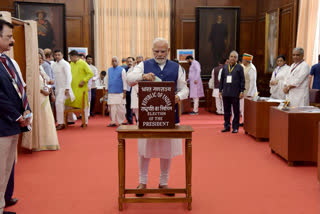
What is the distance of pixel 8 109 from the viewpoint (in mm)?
2660

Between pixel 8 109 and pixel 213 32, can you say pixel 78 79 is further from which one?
pixel 213 32

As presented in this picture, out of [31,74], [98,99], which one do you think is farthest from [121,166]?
[98,99]

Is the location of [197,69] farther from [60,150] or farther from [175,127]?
[175,127]

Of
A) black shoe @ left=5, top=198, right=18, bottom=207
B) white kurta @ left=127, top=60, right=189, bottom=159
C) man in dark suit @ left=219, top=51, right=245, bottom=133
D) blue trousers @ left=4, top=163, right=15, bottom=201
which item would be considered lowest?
black shoe @ left=5, top=198, right=18, bottom=207

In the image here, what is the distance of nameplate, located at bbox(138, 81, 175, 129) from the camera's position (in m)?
2.99

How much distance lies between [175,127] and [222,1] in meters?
10.1

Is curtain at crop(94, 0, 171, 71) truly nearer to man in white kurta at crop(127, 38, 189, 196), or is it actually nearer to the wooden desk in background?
the wooden desk in background

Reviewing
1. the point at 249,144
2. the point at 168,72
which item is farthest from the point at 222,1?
the point at 168,72

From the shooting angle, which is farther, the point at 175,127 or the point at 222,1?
the point at 222,1

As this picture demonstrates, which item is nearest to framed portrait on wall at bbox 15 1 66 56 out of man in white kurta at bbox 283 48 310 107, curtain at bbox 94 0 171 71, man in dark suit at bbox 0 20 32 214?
curtain at bbox 94 0 171 71

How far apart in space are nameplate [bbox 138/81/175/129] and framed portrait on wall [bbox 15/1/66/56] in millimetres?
9197

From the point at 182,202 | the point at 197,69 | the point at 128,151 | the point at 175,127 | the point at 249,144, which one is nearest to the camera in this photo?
the point at 175,127

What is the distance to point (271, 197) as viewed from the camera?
3.51 metres

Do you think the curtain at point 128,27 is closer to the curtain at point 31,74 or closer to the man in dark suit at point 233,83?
the man in dark suit at point 233,83
